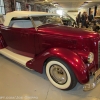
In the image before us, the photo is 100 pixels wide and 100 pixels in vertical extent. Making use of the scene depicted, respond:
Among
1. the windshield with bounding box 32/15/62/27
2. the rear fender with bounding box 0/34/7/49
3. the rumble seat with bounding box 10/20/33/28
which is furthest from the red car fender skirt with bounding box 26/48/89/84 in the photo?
the rear fender with bounding box 0/34/7/49

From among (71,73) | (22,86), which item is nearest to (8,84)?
(22,86)

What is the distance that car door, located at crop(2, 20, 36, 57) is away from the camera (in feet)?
8.49

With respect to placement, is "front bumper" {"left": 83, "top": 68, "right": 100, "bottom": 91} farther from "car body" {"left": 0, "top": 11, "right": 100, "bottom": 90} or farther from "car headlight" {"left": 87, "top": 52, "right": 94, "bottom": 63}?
"car headlight" {"left": 87, "top": 52, "right": 94, "bottom": 63}

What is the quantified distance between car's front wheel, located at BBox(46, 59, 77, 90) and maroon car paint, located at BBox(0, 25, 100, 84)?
113mm

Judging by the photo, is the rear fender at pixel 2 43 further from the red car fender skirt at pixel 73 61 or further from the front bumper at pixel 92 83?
the front bumper at pixel 92 83

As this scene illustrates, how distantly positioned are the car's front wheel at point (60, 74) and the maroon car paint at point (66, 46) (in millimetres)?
113

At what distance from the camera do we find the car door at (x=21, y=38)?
8.49ft

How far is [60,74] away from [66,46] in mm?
535

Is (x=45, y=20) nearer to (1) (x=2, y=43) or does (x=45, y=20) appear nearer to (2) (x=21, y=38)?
(2) (x=21, y=38)

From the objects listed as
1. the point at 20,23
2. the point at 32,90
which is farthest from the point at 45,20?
the point at 32,90

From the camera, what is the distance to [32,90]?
2.20 m

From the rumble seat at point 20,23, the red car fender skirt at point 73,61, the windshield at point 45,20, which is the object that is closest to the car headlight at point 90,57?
the red car fender skirt at point 73,61

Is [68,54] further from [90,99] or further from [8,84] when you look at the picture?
[8,84]

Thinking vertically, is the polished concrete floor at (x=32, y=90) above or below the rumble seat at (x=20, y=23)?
below
